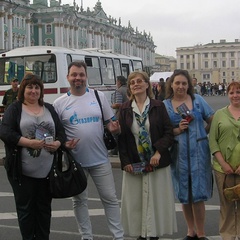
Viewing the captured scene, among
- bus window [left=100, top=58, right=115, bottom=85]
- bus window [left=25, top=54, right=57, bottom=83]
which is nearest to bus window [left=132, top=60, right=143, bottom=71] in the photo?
bus window [left=100, top=58, right=115, bottom=85]

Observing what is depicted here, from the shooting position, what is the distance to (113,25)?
116 metres

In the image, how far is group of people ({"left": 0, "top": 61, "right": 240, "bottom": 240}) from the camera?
4832 millimetres

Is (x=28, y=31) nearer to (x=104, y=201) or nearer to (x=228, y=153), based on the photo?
(x=104, y=201)

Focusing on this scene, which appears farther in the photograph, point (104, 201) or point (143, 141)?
point (104, 201)

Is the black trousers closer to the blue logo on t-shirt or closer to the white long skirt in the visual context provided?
the blue logo on t-shirt

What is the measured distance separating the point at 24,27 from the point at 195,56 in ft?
353

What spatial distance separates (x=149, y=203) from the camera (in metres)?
5.03

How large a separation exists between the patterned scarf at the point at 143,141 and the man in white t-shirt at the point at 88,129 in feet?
0.76

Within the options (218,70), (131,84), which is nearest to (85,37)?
(218,70)

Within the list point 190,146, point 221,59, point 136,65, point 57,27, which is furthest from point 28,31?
point 221,59

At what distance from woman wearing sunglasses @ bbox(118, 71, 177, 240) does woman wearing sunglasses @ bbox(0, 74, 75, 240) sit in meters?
0.71

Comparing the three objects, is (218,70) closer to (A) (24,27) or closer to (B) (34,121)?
(A) (24,27)

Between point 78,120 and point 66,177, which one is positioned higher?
point 78,120

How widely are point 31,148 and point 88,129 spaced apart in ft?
2.08
